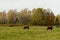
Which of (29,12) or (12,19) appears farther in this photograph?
(29,12)

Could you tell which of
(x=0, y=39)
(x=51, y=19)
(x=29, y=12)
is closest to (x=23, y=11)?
(x=29, y=12)

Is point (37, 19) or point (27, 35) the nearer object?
point (27, 35)

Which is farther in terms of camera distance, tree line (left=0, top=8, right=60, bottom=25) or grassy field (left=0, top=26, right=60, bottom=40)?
tree line (left=0, top=8, right=60, bottom=25)

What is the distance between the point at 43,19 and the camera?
85562 millimetres

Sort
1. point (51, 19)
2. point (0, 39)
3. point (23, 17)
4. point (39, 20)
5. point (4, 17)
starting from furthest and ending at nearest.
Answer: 1. point (4, 17)
2. point (23, 17)
3. point (51, 19)
4. point (39, 20)
5. point (0, 39)

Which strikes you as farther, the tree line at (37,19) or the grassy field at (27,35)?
the tree line at (37,19)

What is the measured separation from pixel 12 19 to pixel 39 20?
80.0 feet

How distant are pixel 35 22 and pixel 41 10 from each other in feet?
33.1

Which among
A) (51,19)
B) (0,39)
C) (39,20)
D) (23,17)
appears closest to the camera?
(0,39)

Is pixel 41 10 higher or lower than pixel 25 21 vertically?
higher

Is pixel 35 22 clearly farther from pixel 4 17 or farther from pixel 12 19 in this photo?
pixel 4 17

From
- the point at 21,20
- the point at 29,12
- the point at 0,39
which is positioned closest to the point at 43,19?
the point at 21,20

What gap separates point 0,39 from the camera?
20125 millimetres

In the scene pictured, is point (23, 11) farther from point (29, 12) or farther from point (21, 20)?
point (21, 20)
